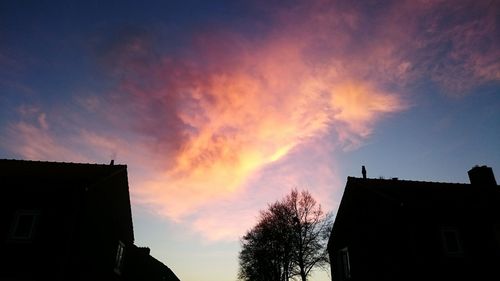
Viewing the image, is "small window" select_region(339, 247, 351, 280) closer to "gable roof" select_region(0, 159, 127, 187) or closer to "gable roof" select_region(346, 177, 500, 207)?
"gable roof" select_region(346, 177, 500, 207)

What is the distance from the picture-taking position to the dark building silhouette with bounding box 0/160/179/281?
17.0 metres

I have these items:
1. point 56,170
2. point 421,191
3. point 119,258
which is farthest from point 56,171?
point 421,191

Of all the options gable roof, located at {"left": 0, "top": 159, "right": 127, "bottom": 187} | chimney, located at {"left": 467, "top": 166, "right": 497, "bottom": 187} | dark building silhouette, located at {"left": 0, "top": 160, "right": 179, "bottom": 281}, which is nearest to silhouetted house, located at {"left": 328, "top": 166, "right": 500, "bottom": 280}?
chimney, located at {"left": 467, "top": 166, "right": 497, "bottom": 187}

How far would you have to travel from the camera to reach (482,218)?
739 inches

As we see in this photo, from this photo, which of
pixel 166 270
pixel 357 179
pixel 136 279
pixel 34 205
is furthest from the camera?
pixel 166 270

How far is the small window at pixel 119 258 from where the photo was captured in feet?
79.2

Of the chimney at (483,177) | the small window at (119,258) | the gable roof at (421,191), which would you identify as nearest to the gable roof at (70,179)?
the small window at (119,258)

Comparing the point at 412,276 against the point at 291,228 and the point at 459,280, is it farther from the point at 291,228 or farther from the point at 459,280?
the point at 291,228

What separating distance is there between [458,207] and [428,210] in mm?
1918

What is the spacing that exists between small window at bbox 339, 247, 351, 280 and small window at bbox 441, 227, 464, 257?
6.80 m

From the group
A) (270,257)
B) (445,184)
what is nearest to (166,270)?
(270,257)

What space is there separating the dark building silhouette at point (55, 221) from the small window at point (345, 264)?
1564 cm

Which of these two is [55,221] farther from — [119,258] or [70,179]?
[119,258]

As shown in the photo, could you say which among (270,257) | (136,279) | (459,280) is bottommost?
(459,280)
